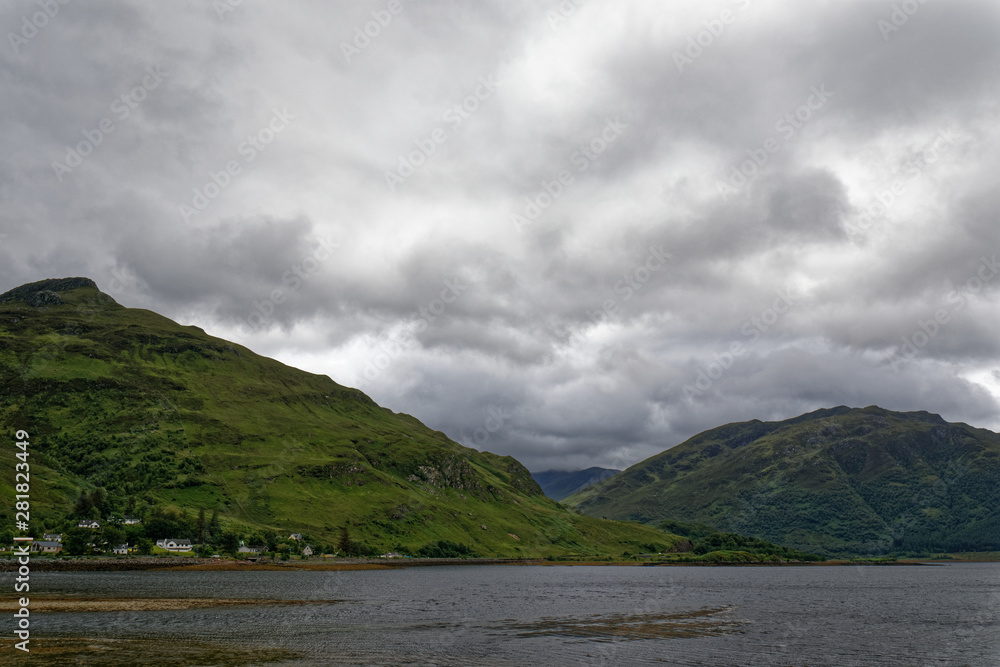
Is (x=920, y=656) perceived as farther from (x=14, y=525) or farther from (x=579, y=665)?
(x=14, y=525)

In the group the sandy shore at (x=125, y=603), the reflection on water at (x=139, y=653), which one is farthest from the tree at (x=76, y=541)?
the reflection on water at (x=139, y=653)

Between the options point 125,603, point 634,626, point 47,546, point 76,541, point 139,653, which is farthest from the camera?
point 47,546

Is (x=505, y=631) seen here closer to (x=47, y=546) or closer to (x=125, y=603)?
(x=125, y=603)

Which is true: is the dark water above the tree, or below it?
below

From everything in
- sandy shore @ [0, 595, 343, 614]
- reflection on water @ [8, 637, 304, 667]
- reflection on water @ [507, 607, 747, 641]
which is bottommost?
reflection on water @ [507, 607, 747, 641]

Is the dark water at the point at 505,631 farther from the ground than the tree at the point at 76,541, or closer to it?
closer to it

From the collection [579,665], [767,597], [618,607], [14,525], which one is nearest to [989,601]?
[767,597]

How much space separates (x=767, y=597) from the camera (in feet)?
464

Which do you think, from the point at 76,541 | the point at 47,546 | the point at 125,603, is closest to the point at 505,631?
the point at 125,603

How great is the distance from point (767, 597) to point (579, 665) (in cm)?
10526

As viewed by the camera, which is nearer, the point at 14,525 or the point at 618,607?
the point at 618,607

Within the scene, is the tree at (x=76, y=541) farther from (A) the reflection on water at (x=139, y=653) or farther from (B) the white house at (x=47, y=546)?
(A) the reflection on water at (x=139, y=653)

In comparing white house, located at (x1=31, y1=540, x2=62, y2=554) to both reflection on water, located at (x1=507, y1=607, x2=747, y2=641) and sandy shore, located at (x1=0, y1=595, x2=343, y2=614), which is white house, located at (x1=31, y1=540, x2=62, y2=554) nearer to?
sandy shore, located at (x1=0, y1=595, x2=343, y2=614)

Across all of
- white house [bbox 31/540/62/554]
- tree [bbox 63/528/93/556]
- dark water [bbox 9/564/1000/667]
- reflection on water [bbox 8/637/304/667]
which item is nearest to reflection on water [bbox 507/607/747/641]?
dark water [bbox 9/564/1000/667]
